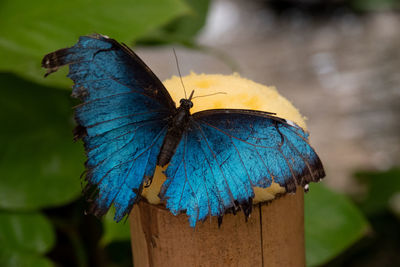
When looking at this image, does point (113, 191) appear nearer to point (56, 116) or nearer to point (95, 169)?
point (95, 169)

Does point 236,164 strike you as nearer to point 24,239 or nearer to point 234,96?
point 234,96

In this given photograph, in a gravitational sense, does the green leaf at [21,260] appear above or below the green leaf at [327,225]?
below

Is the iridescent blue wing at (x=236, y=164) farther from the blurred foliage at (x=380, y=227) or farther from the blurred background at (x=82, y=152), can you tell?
the blurred foliage at (x=380, y=227)

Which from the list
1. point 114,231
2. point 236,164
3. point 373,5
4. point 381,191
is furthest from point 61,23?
point 373,5

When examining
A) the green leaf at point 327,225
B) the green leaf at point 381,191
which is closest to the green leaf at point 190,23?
the green leaf at point 327,225

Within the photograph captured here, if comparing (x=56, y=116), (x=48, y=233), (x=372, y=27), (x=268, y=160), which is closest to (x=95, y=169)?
(x=268, y=160)

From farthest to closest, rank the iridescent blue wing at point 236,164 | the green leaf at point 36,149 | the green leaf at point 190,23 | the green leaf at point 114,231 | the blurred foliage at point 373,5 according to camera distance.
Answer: the blurred foliage at point 373,5, the green leaf at point 190,23, the green leaf at point 36,149, the green leaf at point 114,231, the iridescent blue wing at point 236,164
